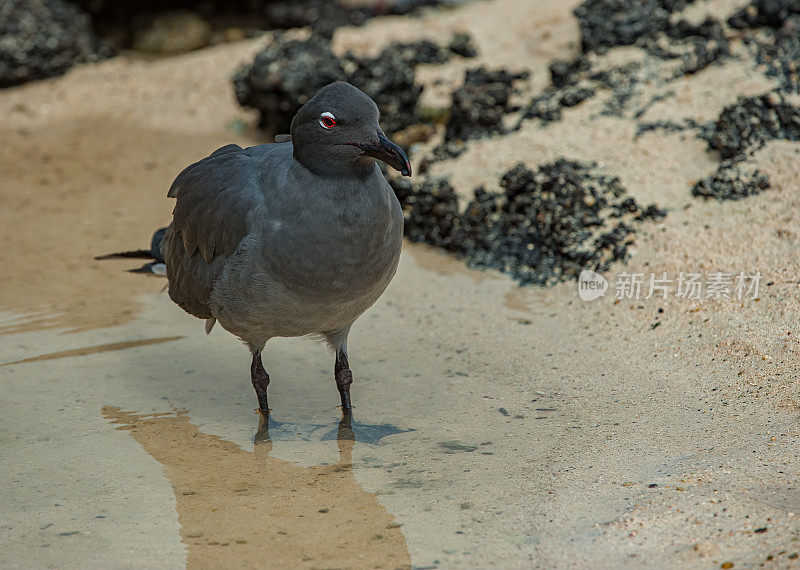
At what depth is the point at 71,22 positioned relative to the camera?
11164 mm

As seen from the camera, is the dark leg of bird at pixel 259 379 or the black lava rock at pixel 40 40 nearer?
the dark leg of bird at pixel 259 379

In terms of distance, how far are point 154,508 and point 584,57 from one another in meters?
5.92

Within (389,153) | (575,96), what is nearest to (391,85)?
(575,96)

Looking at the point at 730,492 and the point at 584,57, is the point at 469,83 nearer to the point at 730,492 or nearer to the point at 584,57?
the point at 584,57

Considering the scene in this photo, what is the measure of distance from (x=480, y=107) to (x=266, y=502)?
16.0 ft

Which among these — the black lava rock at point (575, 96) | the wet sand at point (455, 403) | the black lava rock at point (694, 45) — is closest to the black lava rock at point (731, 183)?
the wet sand at point (455, 403)

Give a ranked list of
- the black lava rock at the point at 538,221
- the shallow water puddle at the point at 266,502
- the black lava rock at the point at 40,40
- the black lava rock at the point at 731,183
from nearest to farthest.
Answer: the shallow water puddle at the point at 266,502 < the black lava rock at the point at 731,183 < the black lava rock at the point at 538,221 < the black lava rock at the point at 40,40

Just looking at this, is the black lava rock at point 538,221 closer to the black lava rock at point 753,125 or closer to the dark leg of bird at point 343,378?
the black lava rock at point 753,125

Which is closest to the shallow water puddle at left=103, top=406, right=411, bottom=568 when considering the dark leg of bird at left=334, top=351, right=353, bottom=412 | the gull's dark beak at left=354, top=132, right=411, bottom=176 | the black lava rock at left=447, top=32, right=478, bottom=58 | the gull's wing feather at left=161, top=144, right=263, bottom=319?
the dark leg of bird at left=334, top=351, right=353, bottom=412

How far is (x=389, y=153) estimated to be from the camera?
403 cm

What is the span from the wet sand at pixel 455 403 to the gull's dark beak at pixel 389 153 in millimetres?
1458

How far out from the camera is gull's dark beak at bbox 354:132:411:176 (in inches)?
157

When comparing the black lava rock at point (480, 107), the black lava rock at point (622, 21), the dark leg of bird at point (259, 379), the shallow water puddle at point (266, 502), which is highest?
the black lava rock at point (622, 21)

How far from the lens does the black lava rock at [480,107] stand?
800 cm
